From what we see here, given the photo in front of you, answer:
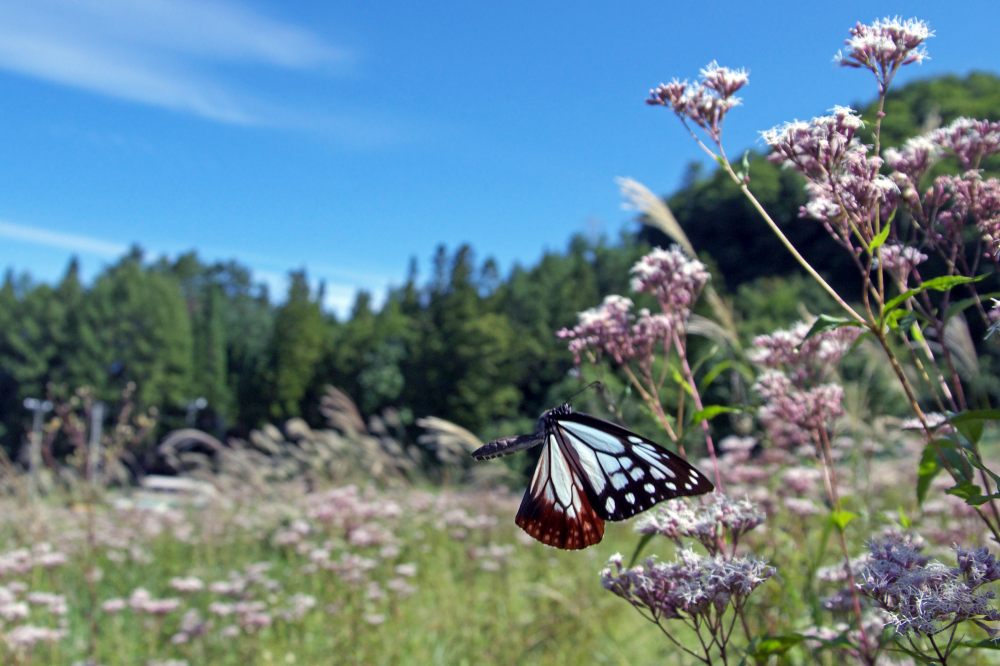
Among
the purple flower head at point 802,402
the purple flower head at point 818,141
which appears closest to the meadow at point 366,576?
the purple flower head at point 802,402

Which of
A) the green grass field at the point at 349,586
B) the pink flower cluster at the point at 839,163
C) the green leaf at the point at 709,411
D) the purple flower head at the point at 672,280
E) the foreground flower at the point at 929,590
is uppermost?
the pink flower cluster at the point at 839,163

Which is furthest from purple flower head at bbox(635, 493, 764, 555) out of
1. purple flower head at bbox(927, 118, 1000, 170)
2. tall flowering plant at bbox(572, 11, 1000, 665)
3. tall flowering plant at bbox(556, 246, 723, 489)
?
purple flower head at bbox(927, 118, 1000, 170)

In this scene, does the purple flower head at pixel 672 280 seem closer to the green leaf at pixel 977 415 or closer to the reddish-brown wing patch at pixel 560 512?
the reddish-brown wing patch at pixel 560 512

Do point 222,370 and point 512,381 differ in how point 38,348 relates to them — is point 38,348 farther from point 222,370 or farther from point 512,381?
point 512,381

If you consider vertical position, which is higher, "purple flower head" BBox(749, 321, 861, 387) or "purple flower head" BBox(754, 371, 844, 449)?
"purple flower head" BBox(749, 321, 861, 387)

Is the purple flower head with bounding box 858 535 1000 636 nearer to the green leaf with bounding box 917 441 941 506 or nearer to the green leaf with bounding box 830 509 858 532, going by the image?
the green leaf with bounding box 917 441 941 506
